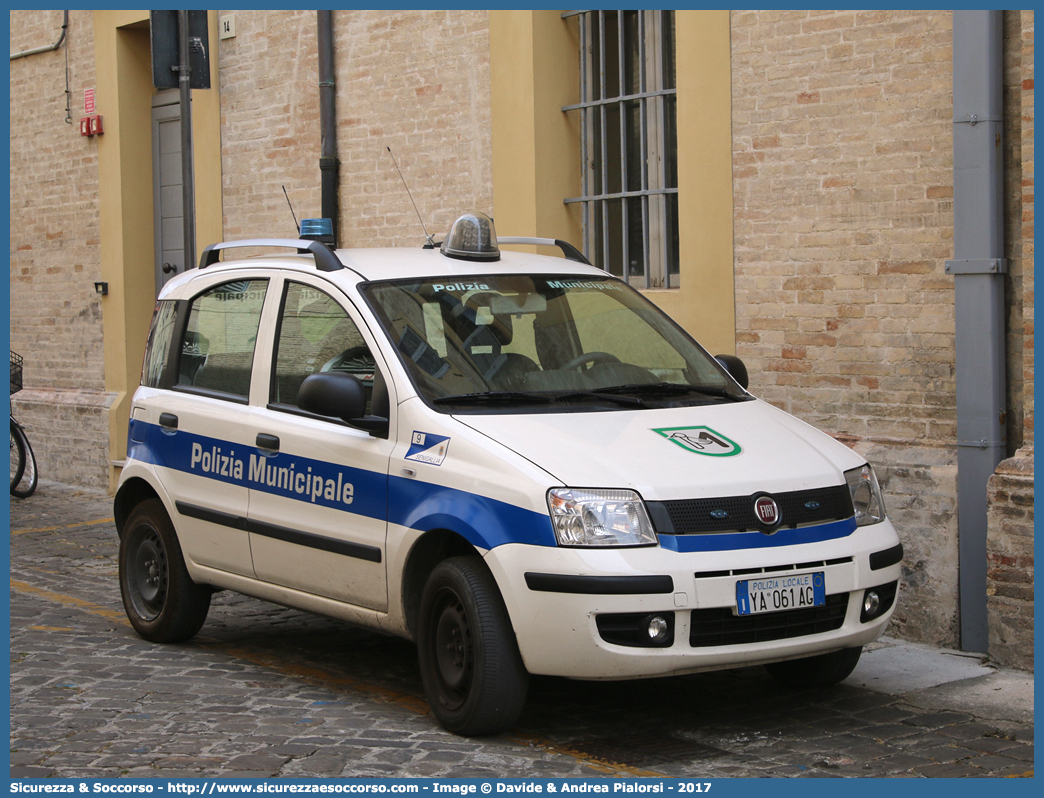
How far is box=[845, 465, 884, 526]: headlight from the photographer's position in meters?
5.30

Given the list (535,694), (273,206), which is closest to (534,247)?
(273,206)

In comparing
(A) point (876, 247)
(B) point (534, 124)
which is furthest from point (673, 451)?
(B) point (534, 124)

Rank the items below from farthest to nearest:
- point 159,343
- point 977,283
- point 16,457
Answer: point 16,457 → point 159,343 → point 977,283

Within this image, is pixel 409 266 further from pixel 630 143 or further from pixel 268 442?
pixel 630 143

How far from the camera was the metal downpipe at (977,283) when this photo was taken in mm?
6734

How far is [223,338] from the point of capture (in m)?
6.58

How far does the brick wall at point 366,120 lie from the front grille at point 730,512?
5525mm

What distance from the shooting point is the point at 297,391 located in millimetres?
6004

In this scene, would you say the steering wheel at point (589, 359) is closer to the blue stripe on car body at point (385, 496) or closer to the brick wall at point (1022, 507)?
the blue stripe on car body at point (385, 496)

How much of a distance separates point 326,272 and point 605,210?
4.10 metres

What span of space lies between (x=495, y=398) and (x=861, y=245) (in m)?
3.04

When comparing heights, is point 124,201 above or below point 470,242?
above

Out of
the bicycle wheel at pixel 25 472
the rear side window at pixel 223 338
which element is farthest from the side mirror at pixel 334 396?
the bicycle wheel at pixel 25 472

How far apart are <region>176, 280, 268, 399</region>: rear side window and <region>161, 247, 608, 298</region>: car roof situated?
0.14m
